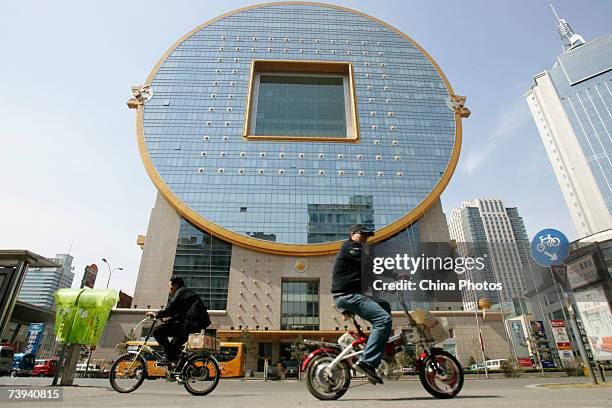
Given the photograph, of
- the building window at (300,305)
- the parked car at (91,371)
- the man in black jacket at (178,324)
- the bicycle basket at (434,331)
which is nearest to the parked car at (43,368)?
the parked car at (91,371)

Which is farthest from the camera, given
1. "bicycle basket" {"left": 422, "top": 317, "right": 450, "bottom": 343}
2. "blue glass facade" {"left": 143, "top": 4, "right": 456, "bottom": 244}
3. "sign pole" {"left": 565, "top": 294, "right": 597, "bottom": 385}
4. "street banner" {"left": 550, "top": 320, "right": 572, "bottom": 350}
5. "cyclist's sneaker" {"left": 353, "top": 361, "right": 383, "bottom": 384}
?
"blue glass facade" {"left": 143, "top": 4, "right": 456, "bottom": 244}

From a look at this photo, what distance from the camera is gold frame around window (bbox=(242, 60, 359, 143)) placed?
49.0 metres

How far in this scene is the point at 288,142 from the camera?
160ft

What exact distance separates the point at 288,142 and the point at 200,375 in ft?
145

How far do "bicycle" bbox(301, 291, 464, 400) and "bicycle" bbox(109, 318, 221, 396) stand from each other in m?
2.69

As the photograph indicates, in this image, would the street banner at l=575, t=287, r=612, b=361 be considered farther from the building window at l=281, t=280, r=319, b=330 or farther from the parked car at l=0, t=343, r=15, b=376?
the parked car at l=0, t=343, r=15, b=376

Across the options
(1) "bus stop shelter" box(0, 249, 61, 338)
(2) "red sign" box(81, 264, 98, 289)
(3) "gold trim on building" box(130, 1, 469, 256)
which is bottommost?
(1) "bus stop shelter" box(0, 249, 61, 338)

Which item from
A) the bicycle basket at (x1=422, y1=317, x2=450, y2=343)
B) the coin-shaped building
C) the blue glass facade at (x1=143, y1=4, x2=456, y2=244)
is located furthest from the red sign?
the bicycle basket at (x1=422, y1=317, x2=450, y2=343)

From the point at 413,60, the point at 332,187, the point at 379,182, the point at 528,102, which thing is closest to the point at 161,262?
the point at 332,187

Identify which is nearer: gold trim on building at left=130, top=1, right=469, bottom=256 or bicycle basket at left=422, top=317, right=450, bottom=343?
bicycle basket at left=422, top=317, right=450, bottom=343

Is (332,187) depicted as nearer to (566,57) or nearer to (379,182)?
(379,182)

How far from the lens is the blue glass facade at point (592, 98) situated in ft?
306

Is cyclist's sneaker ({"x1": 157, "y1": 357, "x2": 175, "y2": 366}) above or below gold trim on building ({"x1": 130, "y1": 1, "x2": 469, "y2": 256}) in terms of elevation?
below

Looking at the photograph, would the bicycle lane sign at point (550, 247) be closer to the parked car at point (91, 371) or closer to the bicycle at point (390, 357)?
the bicycle at point (390, 357)
